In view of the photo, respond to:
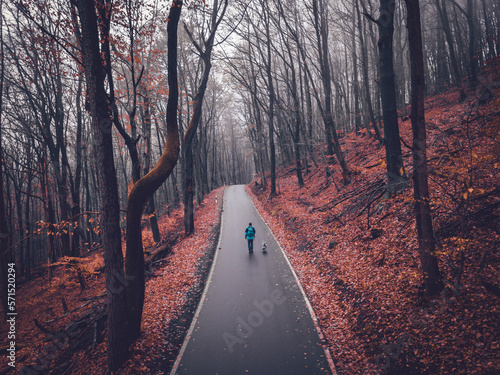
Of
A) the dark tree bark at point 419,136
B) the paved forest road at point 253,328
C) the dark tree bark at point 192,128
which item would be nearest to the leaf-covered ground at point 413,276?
the dark tree bark at point 419,136

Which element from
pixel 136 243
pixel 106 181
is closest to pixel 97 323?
pixel 136 243

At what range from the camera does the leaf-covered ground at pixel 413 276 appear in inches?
187

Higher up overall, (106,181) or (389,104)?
(389,104)

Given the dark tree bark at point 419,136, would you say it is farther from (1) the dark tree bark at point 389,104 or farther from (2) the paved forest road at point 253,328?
(1) the dark tree bark at point 389,104

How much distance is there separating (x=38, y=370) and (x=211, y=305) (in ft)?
15.0

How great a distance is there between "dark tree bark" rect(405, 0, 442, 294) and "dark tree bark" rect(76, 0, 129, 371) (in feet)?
22.5

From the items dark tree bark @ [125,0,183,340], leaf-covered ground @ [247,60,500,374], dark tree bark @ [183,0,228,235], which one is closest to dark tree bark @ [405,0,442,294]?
leaf-covered ground @ [247,60,500,374]

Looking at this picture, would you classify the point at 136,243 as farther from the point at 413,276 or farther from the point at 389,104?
the point at 389,104

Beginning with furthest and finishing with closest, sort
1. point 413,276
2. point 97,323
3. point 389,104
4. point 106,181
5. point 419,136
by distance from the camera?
1. point 389,104
2. point 97,323
3. point 413,276
4. point 106,181
5. point 419,136

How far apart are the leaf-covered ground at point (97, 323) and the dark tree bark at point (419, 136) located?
6531 millimetres

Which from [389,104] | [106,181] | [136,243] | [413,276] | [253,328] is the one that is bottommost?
[253,328]

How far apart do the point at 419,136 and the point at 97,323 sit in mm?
9709

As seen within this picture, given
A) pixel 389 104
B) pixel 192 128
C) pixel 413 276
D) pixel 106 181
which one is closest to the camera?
pixel 106 181

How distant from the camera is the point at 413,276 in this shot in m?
6.55
